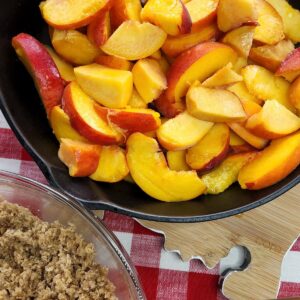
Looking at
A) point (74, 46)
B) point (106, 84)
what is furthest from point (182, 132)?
point (74, 46)

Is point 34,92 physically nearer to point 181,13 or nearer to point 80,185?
point 80,185

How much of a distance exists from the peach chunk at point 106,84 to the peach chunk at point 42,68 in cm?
5

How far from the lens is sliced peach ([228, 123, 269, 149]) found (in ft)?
4.60

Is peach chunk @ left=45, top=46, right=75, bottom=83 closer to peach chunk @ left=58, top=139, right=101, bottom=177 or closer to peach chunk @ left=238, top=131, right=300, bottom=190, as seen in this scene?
peach chunk @ left=58, top=139, right=101, bottom=177

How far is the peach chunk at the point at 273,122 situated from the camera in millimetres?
1366

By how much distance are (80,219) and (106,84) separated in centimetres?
31

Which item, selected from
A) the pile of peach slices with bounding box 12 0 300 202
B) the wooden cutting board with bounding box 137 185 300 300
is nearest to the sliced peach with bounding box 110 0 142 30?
the pile of peach slices with bounding box 12 0 300 202

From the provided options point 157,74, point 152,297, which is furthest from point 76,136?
point 152,297

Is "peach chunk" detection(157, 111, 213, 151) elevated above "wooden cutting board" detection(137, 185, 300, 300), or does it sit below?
above

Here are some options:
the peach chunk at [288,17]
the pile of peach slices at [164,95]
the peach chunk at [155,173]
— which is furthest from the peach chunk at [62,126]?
the peach chunk at [288,17]

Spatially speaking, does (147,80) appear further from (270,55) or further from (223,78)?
(270,55)

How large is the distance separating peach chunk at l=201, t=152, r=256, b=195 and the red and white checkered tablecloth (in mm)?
240

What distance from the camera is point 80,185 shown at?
4.40ft

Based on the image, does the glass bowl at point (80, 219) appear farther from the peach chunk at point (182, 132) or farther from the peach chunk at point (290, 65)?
the peach chunk at point (290, 65)
